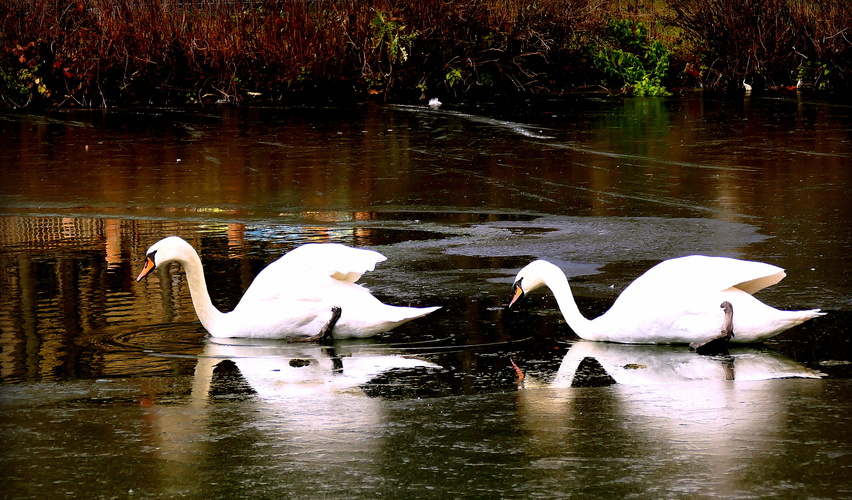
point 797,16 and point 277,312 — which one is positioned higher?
point 797,16

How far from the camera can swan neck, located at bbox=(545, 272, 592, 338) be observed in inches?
274

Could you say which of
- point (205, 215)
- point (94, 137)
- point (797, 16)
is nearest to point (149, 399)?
point (205, 215)

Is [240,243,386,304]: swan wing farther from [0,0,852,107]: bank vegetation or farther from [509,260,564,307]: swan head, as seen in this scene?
[0,0,852,107]: bank vegetation

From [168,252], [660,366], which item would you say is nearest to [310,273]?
[168,252]

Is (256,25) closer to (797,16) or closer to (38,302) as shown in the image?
(797,16)

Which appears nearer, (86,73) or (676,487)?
(676,487)

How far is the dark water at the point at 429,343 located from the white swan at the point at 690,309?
106mm

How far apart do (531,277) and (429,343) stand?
829mm

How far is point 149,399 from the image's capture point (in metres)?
5.74

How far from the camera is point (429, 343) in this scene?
692cm

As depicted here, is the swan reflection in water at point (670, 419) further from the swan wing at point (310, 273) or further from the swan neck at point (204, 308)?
the swan neck at point (204, 308)

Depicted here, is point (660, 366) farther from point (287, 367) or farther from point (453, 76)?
point (453, 76)

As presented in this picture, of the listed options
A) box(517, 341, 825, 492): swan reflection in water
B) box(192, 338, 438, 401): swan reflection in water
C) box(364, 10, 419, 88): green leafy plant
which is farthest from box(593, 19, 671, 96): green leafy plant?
box(517, 341, 825, 492): swan reflection in water

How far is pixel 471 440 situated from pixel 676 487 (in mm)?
917
